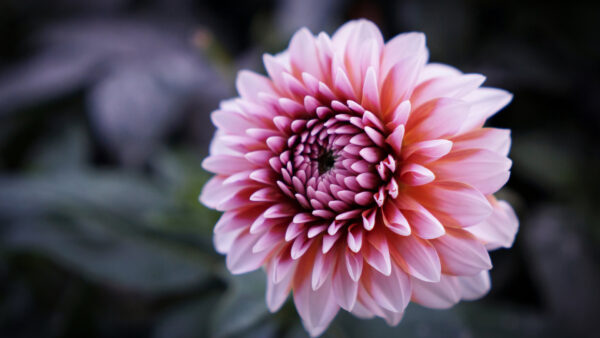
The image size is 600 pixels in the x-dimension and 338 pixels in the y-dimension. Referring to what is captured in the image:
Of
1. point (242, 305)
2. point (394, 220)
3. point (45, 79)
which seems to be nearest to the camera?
point (394, 220)

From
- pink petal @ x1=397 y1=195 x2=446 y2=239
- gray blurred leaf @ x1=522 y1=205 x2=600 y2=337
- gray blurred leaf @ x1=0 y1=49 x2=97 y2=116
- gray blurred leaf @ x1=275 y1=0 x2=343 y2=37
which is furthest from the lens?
gray blurred leaf @ x1=0 y1=49 x2=97 y2=116

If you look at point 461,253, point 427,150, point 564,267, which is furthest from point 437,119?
point 564,267

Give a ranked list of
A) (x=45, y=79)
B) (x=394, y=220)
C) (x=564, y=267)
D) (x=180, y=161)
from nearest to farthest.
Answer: (x=394, y=220) → (x=564, y=267) → (x=180, y=161) → (x=45, y=79)

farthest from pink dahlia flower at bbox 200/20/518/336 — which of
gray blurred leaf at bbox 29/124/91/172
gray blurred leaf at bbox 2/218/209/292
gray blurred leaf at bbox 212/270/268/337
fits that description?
gray blurred leaf at bbox 29/124/91/172

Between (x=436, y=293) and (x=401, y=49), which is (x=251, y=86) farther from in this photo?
(x=436, y=293)

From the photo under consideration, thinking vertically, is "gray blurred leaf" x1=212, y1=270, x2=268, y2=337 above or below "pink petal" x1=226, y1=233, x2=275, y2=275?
below

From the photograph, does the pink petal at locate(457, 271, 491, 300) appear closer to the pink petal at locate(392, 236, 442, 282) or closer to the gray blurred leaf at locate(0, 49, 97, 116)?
the pink petal at locate(392, 236, 442, 282)
